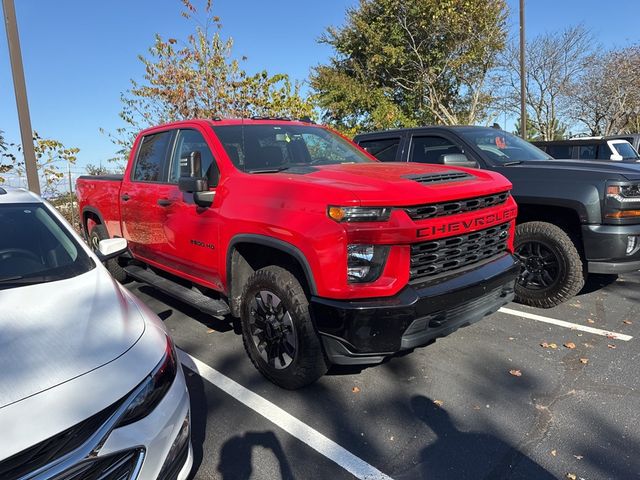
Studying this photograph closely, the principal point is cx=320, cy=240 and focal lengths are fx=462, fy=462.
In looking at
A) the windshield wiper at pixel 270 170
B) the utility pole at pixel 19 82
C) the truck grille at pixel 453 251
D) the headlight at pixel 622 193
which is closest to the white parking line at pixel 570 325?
the headlight at pixel 622 193

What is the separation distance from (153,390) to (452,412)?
6.25 ft

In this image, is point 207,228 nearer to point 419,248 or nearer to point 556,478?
point 419,248

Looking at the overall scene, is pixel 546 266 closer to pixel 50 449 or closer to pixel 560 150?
pixel 50 449

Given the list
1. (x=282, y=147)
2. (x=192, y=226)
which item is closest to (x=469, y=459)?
(x=192, y=226)

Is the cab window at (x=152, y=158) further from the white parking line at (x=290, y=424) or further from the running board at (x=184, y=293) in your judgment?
the white parking line at (x=290, y=424)

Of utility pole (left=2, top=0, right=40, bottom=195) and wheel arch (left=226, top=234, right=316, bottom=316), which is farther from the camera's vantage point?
utility pole (left=2, top=0, right=40, bottom=195)

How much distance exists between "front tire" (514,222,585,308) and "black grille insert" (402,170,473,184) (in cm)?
Result: 162

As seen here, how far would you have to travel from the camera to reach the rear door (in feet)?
14.4

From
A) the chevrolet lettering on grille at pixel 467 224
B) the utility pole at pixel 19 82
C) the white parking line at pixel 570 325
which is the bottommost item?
the white parking line at pixel 570 325

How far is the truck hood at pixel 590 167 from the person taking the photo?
13.9 ft

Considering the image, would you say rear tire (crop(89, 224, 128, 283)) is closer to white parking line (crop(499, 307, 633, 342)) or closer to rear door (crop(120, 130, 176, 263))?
rear door (crop(120, 130, 176, 263))

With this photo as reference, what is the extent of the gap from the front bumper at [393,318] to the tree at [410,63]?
49.7 ft

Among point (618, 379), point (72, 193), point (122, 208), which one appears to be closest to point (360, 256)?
point (618, 379)

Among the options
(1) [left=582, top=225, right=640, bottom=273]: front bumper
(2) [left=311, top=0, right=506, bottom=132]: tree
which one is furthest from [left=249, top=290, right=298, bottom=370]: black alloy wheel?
(2) [left=311, top=0, right=506, bottom=132]: tree
